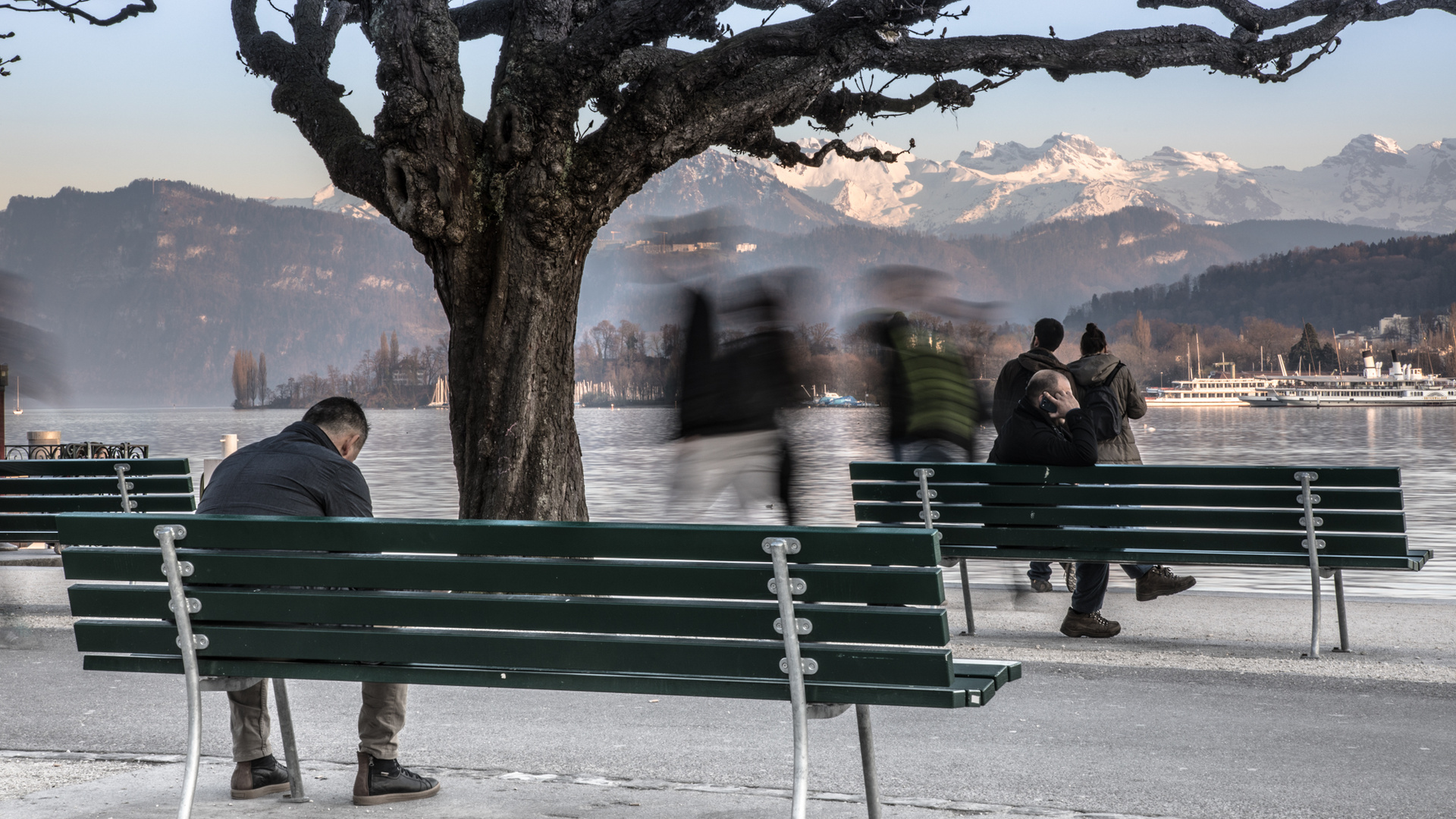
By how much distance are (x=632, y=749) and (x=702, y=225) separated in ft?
18.4

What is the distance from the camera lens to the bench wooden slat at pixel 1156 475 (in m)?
5.93

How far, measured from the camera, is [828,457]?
38750 millimetres

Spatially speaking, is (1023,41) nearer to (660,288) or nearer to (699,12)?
(699,12)

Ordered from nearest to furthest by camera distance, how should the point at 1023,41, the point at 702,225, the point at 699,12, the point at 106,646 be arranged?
the point at 106,646, the point at 1023,41, the point at 699,12, the point at 702,225

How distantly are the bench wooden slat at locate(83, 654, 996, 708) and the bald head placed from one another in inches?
133

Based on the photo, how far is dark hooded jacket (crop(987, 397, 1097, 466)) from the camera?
6211mm

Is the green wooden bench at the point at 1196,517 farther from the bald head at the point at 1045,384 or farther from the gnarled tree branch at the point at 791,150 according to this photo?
the gnarled tree branch at the point at 791,150

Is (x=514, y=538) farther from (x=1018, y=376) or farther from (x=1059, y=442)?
(x=1018, y=376)

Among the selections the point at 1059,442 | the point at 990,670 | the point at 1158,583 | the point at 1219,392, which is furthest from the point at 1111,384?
the point at 1219,392

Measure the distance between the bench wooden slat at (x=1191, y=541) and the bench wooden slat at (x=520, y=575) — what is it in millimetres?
2995

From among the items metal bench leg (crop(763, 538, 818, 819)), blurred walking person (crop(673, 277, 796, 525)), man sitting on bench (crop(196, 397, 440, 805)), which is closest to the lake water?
blurred walking person (crop(673, 277, 796, 525))

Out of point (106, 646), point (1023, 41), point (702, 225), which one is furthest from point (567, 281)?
point (106, 646)

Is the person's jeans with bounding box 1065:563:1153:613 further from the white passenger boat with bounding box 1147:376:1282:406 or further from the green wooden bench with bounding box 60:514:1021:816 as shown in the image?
the white passenger boat with bounding box 1147:376:1282:406

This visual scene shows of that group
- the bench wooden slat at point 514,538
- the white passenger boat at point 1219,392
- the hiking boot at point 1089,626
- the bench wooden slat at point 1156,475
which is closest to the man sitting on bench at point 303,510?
the bench wooden slat at point 514,538
